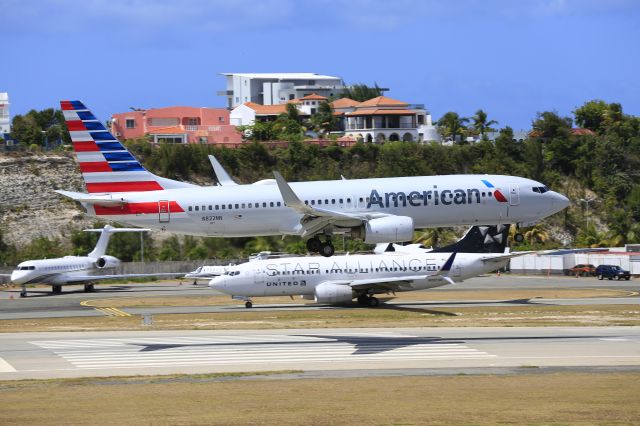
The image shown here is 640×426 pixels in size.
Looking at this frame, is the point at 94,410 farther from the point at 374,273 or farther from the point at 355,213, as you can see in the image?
the point at 374,273

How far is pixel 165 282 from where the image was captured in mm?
118938

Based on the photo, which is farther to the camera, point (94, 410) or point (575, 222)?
point (575, 222)

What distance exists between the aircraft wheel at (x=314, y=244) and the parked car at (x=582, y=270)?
58.7 m

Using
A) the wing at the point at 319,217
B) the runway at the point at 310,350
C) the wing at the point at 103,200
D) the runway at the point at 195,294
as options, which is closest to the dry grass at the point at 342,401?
the runway at the point at 310,350

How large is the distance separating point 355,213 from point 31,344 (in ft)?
62.4

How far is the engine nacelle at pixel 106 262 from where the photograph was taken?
120m

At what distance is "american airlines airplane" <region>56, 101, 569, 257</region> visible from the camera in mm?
62562

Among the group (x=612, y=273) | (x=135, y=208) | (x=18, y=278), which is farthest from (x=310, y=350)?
(x=18, y=278)

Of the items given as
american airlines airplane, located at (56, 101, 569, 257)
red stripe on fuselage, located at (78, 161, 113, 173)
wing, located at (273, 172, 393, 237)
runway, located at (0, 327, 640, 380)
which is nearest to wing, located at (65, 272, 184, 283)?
red stripe on fuselage, located at (78, 161, 113, 173)

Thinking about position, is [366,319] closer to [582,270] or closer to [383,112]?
[582,270]

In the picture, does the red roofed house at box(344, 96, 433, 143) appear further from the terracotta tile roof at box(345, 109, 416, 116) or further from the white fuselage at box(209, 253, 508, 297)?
the white fuselage at box(209, 253, 508, 297)

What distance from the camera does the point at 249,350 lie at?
53.9 metres

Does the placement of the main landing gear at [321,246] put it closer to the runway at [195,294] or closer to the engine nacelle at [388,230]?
the engine nacelle at [388,230]

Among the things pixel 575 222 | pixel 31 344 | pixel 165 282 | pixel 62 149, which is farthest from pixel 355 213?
pixel 62 149
